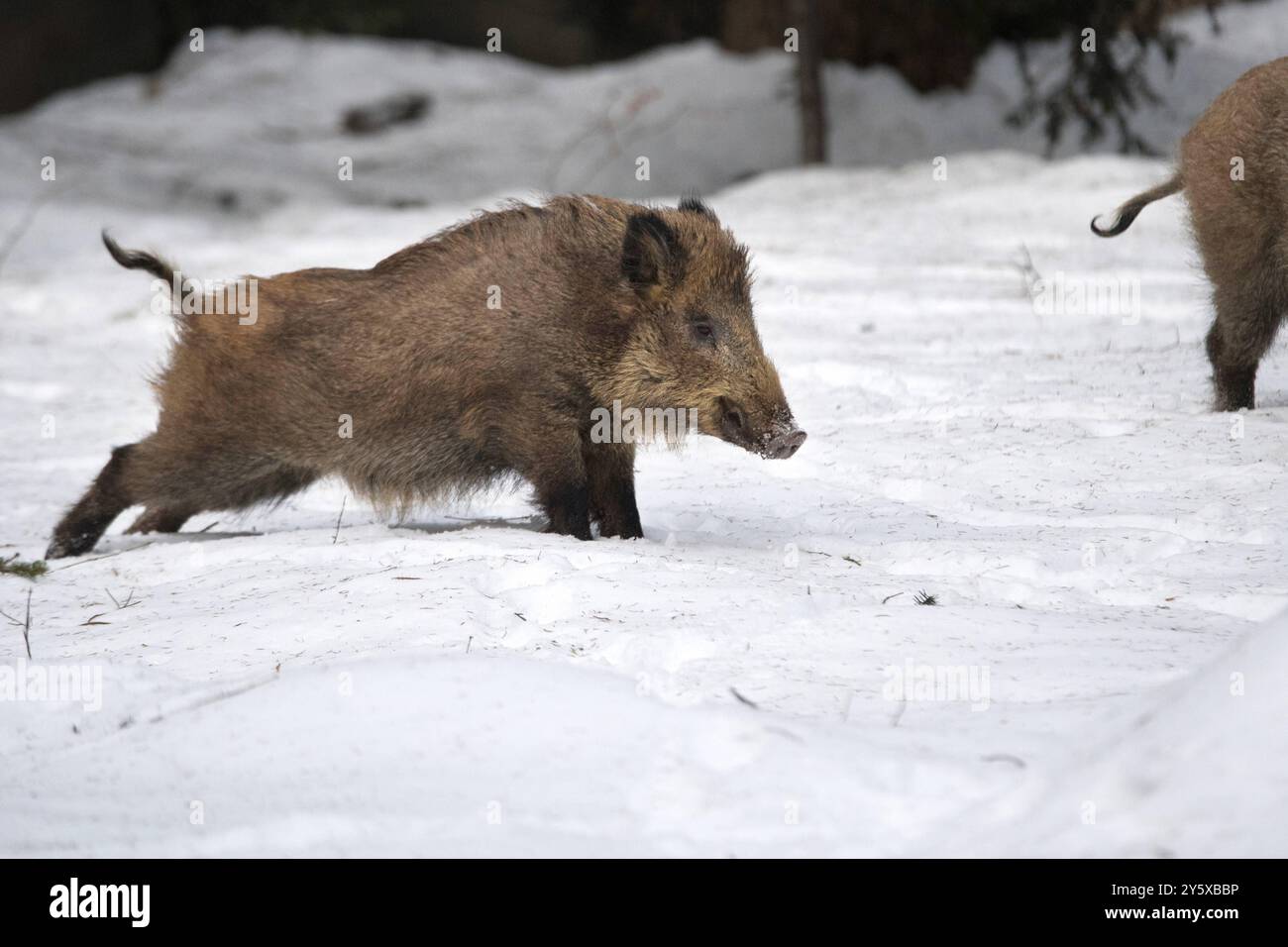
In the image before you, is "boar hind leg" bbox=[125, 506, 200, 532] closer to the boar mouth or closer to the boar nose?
the boar mouth

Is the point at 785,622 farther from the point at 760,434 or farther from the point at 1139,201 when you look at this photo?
the point at 1139,201

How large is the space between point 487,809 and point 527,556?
174 centimetres

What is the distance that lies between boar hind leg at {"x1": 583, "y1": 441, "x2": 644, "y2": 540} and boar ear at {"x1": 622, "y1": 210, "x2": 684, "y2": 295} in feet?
1.90

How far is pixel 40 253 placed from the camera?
38.7ft

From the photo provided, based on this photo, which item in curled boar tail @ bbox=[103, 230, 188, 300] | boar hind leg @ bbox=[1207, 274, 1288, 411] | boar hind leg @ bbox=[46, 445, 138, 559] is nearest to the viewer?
boar hind leg @ bbox=[46, 445, 138, 559]

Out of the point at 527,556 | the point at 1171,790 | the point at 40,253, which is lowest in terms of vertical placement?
the point at 1171,790

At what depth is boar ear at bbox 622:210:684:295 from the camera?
501cm

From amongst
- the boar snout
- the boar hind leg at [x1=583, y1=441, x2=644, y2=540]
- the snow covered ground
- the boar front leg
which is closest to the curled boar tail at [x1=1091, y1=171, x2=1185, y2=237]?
the snow covered ground

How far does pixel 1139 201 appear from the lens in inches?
261

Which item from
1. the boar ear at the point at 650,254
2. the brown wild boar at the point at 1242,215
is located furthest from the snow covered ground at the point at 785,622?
the boar ear at the point at 650,254

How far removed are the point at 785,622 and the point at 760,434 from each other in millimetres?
1137

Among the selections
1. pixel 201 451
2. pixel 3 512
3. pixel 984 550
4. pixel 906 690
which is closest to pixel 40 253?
pixel 3 512

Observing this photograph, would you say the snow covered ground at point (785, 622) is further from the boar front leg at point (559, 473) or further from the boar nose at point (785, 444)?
the boar nose at point (785, 444)
